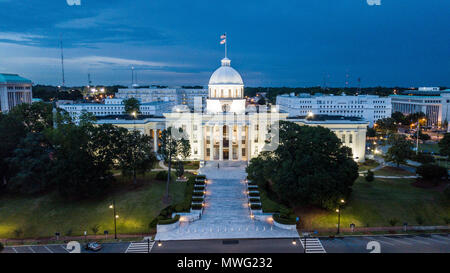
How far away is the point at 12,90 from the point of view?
4894 inches

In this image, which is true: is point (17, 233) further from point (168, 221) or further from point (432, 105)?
point (432, 105)

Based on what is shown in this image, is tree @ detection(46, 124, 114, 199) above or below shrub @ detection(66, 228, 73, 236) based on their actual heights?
above

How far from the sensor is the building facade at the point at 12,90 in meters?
121

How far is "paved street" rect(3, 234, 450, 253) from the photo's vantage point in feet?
117

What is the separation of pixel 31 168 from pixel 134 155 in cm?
1565

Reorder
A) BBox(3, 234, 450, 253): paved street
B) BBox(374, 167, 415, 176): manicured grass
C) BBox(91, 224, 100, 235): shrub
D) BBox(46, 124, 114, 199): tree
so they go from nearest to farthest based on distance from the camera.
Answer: BBox(3, 234, 450, 253): paved street, BBox(91, 224, 100, 235): shrub, BBox(46, 124, 114, 199): tree, BBox(374, 167, 415, 176): manicured grass

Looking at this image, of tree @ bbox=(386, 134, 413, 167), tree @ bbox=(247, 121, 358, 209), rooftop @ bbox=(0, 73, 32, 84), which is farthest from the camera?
rooftop @ bbox=(0, 73, 32, 84)

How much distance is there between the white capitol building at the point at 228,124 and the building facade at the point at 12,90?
237 feet

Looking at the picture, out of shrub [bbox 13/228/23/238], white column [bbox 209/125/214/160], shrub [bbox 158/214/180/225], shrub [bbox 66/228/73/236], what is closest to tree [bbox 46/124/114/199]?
shrub [bbox 66/228/73/236]

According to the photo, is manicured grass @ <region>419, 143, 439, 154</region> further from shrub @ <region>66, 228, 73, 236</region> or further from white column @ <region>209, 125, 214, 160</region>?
shrub @ <region>66, 228, 73, 236</region>

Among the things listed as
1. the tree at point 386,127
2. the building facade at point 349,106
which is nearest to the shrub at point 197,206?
the tree at point 386,127

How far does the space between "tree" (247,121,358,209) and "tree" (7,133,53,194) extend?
3316 cm

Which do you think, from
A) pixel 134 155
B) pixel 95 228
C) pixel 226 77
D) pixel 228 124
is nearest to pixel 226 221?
pixel 95 228
